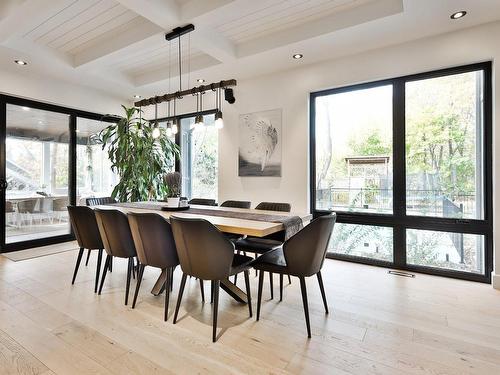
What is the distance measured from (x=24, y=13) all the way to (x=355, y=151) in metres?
3.97

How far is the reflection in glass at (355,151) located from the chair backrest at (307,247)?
184 cm

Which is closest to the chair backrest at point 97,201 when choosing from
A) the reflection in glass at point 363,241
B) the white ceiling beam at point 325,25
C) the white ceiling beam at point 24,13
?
the white ceiling beam at point 24,13

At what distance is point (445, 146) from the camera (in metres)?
3.18

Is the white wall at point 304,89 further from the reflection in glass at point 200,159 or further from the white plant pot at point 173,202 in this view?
the white plant pot at point 173,202

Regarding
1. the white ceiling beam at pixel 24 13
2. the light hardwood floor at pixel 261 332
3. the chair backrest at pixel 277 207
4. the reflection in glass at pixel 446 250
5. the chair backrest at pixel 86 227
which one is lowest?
the light hardwood floor at pixel 261 332

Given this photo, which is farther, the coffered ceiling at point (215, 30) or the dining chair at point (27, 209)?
the dining chair at point (27, 209)

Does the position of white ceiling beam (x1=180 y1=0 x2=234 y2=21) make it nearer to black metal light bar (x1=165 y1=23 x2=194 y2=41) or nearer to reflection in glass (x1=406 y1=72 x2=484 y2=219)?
black metal light bar (x1=165 y1=23 x2=194 y2=41)

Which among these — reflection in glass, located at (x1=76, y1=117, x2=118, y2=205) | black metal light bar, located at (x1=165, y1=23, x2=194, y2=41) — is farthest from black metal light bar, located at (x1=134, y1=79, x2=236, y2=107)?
reflection in glass, located at (x1=76, y1=117, x2=118, y2=205)

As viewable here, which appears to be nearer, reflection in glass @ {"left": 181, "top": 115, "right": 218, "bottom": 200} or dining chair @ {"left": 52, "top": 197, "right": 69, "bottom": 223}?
dining chair @ {"left": 52, "top": 197, "right": 69, "bottom": 223}

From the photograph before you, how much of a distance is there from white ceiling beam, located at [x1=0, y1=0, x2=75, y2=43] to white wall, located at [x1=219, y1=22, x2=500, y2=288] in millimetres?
2535

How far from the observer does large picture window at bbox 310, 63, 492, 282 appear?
3.04 meters

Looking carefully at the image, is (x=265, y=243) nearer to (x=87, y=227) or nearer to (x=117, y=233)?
(x=117, y=233)

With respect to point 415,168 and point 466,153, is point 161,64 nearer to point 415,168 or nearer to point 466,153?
point 415,168

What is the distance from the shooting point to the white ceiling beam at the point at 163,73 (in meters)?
3.89
